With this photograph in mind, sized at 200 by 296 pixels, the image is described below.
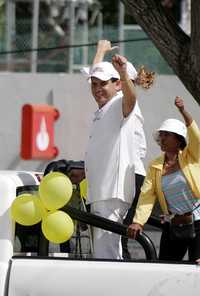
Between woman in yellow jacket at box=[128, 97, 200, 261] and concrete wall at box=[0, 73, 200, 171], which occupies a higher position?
concrete wall at box=[0, 73, 200, 171]

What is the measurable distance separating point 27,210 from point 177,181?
0.88m

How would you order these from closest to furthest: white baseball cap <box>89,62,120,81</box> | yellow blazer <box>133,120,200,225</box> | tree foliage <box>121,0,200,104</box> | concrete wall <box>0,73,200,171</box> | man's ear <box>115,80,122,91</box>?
yellow blazer <box>133,120,200,225</box> < white baseball cap <box>89,62,120,81</box> < man's ear <box>115,80,122,91</box> < tree foliage <box>121,0,200,104</box> < concrete wall <box>0,73,200,171</box>

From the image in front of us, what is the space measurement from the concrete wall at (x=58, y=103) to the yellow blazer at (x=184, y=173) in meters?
7.15

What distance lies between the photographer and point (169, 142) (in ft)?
18.8

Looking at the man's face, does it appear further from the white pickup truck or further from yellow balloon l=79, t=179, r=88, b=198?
the white pickup truck

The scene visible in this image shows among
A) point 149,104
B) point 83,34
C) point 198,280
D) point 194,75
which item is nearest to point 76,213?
point 198,280

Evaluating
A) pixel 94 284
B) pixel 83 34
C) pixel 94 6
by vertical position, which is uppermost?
pixel 94 6

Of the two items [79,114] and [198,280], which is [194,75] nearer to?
[198,280]

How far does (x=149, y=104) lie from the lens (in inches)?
504

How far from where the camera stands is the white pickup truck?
16.2 feet

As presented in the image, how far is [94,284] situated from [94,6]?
Result: 23262 mm

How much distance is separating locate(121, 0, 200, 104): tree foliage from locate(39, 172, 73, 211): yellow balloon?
2.20m

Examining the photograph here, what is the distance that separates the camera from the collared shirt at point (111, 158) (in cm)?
574

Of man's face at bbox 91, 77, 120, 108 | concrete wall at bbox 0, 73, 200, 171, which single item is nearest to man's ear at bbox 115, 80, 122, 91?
man's face at bbox 91, 77, 120, 108
